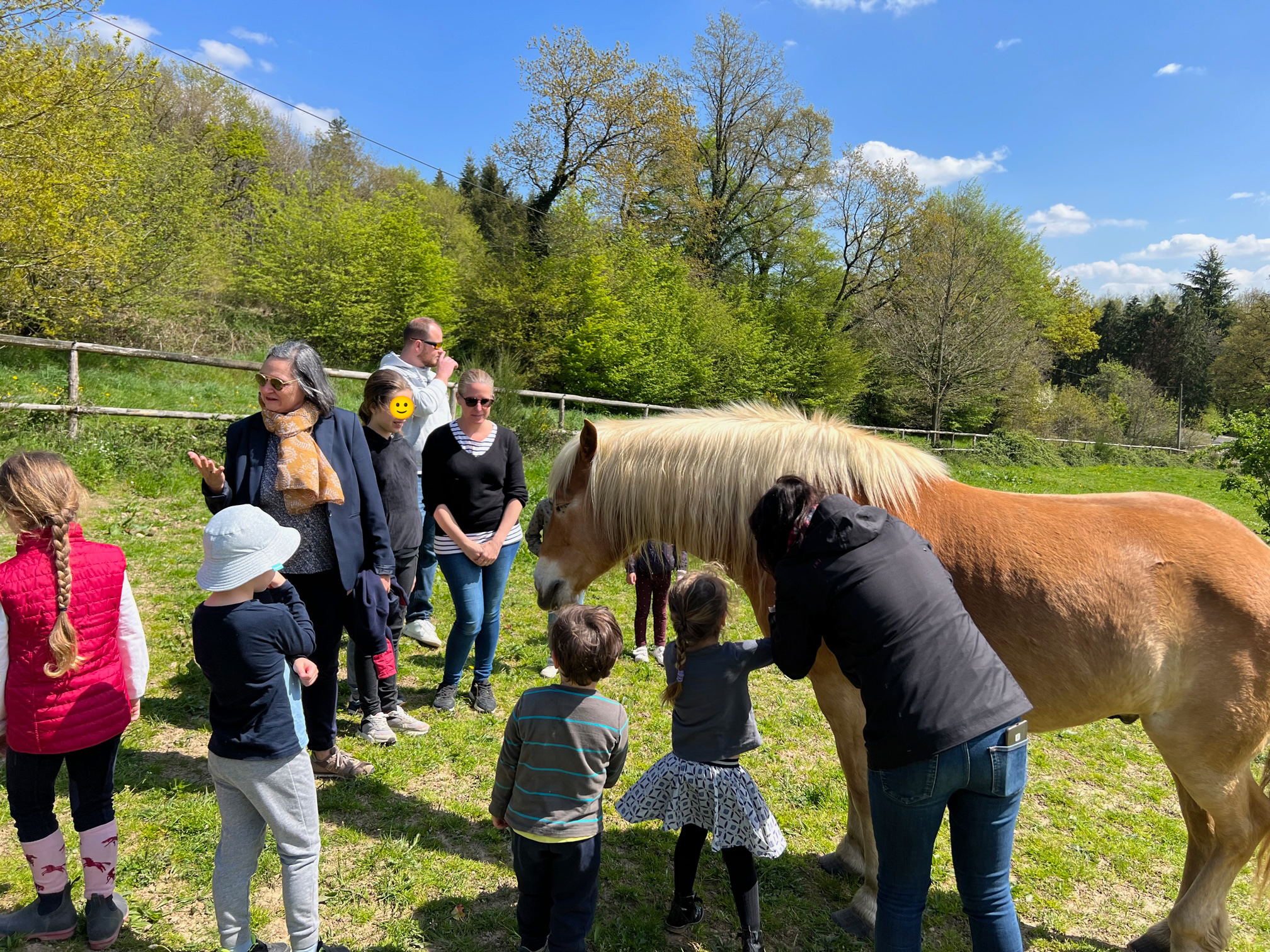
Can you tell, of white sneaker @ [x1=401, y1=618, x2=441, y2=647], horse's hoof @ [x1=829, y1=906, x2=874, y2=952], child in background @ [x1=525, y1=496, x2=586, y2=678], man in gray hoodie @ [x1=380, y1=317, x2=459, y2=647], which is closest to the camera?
horse's hoof @ [x1=829, y1=906, x2=874, y2=952]

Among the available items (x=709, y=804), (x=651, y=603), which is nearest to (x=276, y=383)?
(x=709, y=804)

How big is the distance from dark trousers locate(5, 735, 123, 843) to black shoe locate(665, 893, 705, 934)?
2.00 meters

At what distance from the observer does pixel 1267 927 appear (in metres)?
2.78

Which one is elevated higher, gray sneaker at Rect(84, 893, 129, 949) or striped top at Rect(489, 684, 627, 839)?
striped top at Rect(489, 684, 627, 839)

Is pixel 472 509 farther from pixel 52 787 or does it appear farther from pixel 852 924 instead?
pixel 852 924

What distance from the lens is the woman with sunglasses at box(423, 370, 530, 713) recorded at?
3.81m

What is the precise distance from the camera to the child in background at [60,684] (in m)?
2.07

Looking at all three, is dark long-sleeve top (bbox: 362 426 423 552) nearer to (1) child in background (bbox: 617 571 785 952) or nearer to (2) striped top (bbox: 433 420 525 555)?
(2) striped top (bbox: 433 420 525 555)

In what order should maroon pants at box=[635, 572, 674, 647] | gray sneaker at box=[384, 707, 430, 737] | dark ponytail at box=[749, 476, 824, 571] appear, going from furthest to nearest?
maroon pants at box=[635, 572, 674, 647], gray sneaker at box=[384, 707, 430, 737], dark ponytail at box=[749, 476, 824, 571]

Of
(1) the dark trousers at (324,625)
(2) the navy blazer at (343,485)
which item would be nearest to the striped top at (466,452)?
(2) the navy blazer at (343,485)

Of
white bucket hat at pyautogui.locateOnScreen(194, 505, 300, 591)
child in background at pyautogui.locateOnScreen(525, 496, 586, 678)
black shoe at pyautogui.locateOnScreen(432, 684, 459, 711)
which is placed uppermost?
white bucket hat at pyautogui.locateOnScreen(194, 505, 300, 591)

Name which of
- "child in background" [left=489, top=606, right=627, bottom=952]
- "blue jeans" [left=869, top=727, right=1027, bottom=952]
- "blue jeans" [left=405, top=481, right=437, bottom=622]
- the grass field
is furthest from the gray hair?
"blue jeans" [left=869, top=727, right=1027, bottom=952]

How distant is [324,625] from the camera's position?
2.97 m

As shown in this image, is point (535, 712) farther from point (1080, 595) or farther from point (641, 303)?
point (641, 303)
